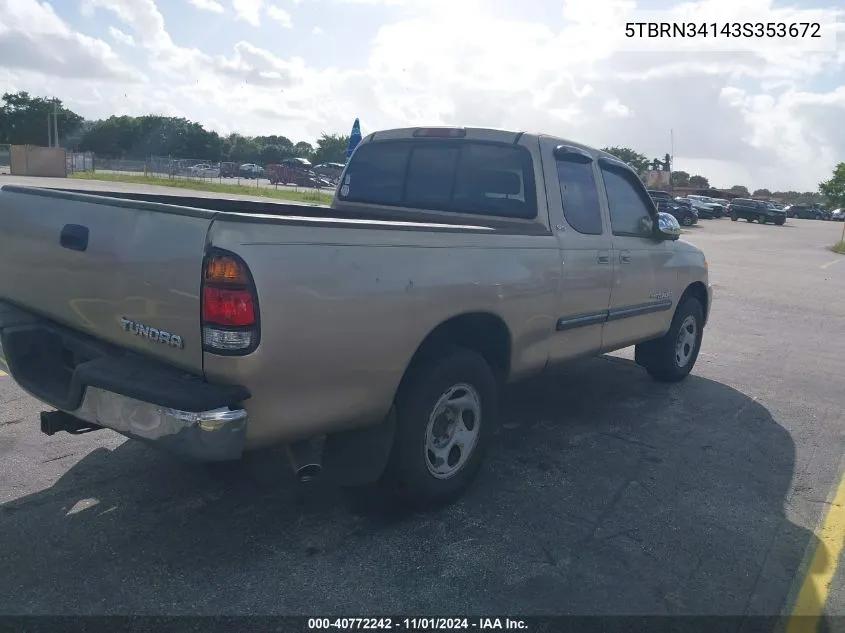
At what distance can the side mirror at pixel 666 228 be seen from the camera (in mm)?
5754

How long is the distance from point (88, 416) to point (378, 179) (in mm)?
2855

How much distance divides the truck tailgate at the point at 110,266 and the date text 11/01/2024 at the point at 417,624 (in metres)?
1.11

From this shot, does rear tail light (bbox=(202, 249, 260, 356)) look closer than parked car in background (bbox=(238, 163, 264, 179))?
Yes

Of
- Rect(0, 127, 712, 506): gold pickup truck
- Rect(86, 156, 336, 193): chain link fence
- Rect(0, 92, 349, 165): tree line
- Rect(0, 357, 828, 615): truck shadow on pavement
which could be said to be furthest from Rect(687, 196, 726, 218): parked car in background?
Rect(0, 92, 349, 165): tree line

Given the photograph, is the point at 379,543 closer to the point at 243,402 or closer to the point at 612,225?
the point at 243,402

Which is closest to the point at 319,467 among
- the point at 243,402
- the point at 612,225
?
the point at 243,402

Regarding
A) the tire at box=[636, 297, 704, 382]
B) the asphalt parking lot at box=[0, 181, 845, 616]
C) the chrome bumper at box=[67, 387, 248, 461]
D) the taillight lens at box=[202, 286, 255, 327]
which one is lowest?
the asphalt parking lot at box=[0, 181, 845, 616]

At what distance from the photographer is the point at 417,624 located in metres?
2.88

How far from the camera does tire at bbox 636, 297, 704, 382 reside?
21.0 feet

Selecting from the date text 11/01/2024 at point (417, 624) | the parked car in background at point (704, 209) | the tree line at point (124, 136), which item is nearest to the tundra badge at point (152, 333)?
the date text 11/01/2024 at point (417, 624)

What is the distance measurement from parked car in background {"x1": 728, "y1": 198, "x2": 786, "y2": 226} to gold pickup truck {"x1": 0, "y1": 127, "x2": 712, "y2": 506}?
47.4 meters

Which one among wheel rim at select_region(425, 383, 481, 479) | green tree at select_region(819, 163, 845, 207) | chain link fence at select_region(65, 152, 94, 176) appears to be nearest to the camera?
wheel rim at select_region(425, 383, 481, 479)

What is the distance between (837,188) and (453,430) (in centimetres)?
4091

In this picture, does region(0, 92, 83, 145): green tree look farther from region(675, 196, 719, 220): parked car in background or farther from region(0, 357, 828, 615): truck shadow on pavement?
region(0, 357, 828, 615): truck shadow on pavement
